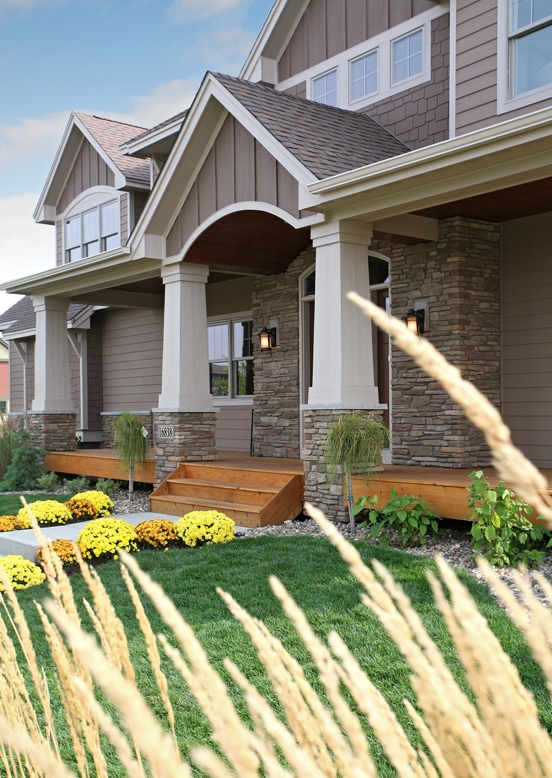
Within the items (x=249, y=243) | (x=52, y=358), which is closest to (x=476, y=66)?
(x=249, y=243)

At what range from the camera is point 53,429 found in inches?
527

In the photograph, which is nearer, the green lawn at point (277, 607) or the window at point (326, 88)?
the green lawn at point (277, 607)

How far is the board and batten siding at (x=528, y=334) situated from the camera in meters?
8.53

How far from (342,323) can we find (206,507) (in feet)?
8.85

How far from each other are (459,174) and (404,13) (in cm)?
377

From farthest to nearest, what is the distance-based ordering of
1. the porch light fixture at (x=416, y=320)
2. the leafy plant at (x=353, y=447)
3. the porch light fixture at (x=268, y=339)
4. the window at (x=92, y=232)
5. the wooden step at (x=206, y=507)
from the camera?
the window at (x=92, y=232)
the porch light fixture at (x=268, y=339)
the porch light fixture at (x=416, y=320)
the wooden step at (x=206, y=507)
the leafy plant at (x=353, y=447)

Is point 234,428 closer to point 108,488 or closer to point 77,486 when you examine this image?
point 108,488

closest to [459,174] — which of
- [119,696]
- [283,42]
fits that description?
[283,42]

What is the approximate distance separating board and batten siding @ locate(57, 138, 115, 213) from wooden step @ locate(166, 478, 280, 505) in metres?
7.61

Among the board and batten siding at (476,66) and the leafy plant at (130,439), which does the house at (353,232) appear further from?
the leafy plant at (130,439)

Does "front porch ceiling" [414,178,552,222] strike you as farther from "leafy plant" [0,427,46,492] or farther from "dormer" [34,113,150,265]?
"leafy plant" [0,427,46,492]

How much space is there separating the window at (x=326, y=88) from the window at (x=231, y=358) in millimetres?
3683

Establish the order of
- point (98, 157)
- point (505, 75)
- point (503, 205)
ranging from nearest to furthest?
point (505, 75) → point (503, 205) → point (98, 157)

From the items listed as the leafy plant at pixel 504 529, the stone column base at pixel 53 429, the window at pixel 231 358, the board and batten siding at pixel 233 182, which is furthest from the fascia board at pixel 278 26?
the leafy plant at pixel 504 529
